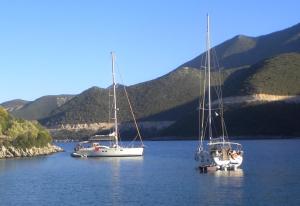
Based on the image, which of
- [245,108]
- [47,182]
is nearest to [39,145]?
[47,182]

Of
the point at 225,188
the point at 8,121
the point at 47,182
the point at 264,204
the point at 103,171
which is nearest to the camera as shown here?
the point at 264,204

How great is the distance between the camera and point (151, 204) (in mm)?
41031

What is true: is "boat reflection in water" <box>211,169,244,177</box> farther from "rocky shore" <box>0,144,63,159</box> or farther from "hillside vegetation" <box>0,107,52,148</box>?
"hillside vegetation" <box>0,107,52,148</box>

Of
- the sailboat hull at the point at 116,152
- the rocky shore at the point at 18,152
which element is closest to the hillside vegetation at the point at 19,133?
the rocky shore at the point at 18,152

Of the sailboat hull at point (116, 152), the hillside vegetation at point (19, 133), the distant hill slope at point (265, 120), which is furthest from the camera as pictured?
the distant hill slope at point (265, 120)

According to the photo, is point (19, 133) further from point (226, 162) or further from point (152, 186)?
point (152, 186)

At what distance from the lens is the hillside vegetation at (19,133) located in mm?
104250

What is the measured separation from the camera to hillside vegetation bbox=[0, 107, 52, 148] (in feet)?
342

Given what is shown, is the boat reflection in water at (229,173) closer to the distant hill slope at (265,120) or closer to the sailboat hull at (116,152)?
the sailboat hull at (116,152)

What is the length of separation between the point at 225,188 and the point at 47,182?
667 inches

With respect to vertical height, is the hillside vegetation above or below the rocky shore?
above

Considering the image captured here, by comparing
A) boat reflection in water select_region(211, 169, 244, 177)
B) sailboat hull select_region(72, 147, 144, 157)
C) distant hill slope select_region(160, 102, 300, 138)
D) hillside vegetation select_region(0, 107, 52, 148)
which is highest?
distant hill slope select_region(160, 102, 300, 138)

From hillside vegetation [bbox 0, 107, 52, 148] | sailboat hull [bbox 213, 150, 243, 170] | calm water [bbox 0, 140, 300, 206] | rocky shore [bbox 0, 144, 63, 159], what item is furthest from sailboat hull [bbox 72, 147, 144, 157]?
sailboat hull [bbox 213, 150, 243, 170]

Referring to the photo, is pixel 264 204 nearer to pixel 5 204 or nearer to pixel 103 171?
pixel 5 204
